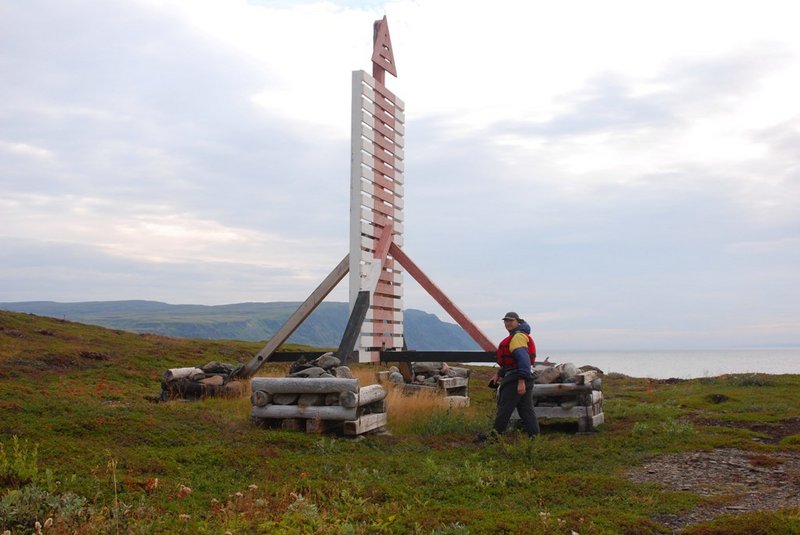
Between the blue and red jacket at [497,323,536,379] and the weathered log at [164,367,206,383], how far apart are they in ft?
25.1

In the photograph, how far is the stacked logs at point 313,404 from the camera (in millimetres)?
12836

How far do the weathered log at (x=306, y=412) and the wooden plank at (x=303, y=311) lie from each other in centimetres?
444

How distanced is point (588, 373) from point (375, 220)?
19.9ft

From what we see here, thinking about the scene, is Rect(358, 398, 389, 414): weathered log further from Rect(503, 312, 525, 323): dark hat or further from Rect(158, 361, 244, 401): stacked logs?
Rect(158, 361, 244, 401): stacked logs

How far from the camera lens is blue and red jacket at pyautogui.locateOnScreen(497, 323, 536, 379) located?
43.4 ft

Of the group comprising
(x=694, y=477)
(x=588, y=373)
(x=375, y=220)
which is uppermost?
(x=375, y=220)

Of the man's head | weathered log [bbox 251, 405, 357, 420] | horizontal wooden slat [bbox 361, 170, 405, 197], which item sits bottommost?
weathered log [bbox 251, 405, 357, 420]

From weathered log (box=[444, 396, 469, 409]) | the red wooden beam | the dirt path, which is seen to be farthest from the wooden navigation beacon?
the dirt path

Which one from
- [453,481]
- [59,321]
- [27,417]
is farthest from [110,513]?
[59,321]

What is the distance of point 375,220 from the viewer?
1808cm

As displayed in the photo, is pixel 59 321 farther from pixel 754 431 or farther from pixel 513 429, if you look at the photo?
pixel 754 431

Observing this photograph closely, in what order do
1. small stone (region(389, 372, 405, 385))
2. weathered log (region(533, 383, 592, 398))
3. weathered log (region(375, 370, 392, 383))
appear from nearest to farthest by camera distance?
weathered log (region(533, 383, 592, 398))
weathered log (region(375, 370, 392, 383))
small stone (region(389, 372, 405, 385))

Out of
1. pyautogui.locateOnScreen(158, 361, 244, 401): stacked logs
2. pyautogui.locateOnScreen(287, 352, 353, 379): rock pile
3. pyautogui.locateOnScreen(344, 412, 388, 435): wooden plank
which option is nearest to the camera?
pyautogui.locateOnScreen(344, 412, 388, 435): wooden plank

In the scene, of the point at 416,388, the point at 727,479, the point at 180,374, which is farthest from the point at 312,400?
the point at 727,479
